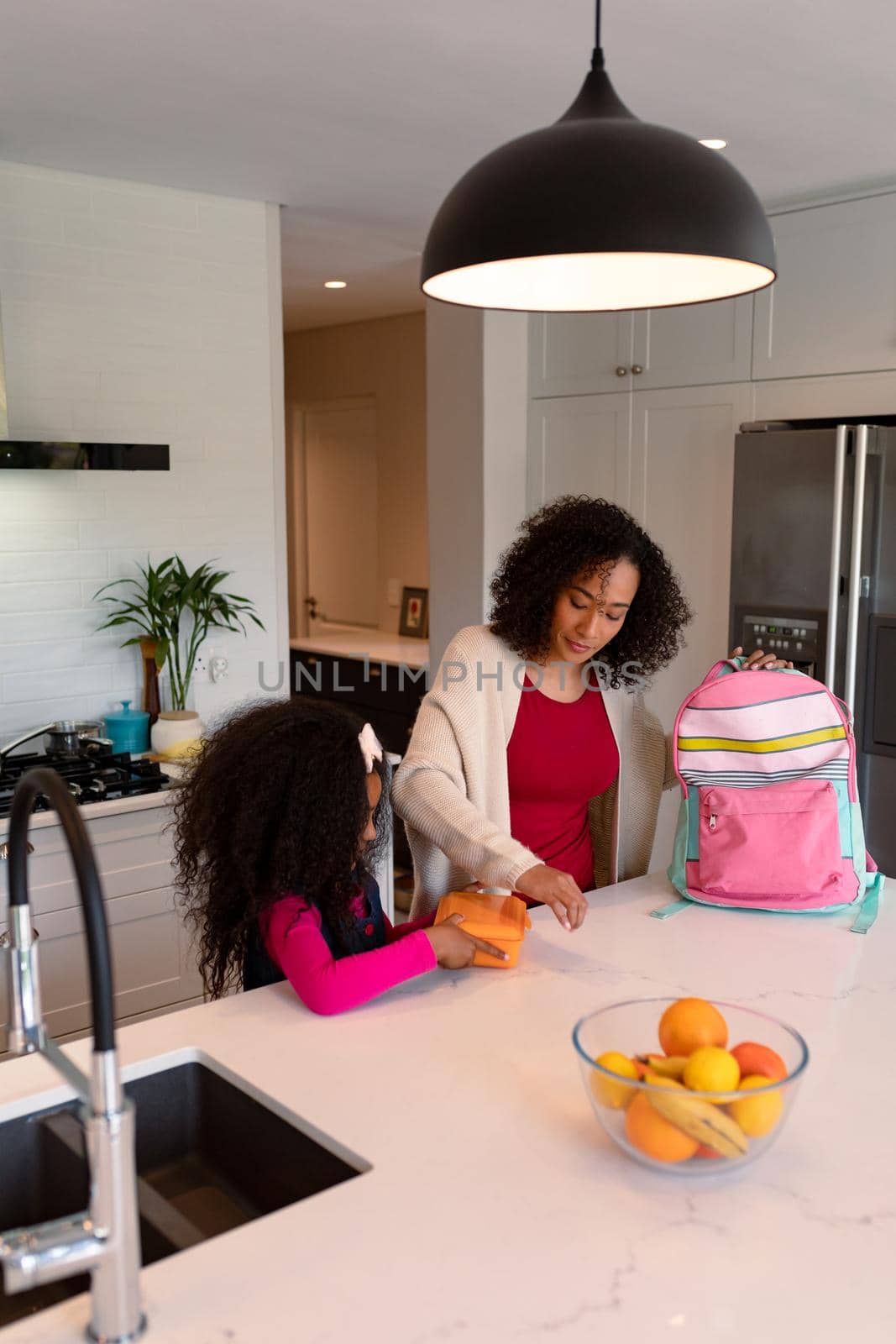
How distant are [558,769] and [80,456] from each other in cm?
151

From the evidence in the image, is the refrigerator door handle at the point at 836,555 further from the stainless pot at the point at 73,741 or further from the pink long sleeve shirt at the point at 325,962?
the pink long sleeve shirt at the point at 325,962

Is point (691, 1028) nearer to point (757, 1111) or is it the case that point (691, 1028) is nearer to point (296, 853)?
point (757, 1111)

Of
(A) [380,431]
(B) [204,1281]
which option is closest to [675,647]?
(B) [204,1281]

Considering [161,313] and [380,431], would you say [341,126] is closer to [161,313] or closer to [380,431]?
[161,313]

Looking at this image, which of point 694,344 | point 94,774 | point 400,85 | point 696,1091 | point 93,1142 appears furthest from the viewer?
point 694,344

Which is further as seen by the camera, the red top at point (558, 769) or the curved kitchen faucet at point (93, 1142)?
the red top at point (558, 769)

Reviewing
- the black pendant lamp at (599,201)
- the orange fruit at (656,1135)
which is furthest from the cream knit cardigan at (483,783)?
the black pendant lamp at (599,201)

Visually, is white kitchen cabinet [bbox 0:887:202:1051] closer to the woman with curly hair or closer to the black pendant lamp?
the woman with curly hair

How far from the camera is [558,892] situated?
5.69 feet

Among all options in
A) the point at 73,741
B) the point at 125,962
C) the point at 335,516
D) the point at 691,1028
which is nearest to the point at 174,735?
the point at 73,741

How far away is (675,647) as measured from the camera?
2.39 m

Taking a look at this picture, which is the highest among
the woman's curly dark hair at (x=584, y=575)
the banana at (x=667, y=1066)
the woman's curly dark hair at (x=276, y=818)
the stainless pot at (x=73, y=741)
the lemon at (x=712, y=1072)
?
the woman's curly dark hair at (x=584, y=575)

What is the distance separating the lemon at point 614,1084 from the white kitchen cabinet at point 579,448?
10.3ft

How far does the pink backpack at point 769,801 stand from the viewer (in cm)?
189
